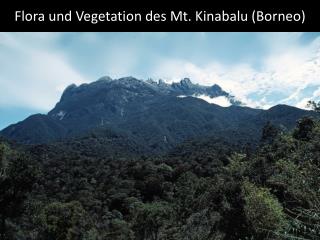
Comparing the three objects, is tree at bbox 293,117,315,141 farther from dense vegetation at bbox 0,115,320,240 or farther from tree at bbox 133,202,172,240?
tree at bbox 133,202,172,240

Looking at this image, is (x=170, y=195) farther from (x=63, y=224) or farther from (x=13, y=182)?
(x=13, y=182)

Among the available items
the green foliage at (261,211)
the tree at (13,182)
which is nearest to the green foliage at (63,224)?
the tree at (13,182)

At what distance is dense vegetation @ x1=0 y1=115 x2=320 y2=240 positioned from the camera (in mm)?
25466

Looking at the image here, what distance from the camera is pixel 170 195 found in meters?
85.8

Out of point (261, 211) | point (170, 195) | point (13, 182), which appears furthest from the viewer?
point (170, 195)

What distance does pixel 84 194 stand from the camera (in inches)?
3482

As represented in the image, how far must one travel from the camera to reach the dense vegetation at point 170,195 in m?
25.5

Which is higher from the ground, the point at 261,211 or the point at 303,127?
the point at 303,127

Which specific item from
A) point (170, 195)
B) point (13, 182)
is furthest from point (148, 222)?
point (170, 195)

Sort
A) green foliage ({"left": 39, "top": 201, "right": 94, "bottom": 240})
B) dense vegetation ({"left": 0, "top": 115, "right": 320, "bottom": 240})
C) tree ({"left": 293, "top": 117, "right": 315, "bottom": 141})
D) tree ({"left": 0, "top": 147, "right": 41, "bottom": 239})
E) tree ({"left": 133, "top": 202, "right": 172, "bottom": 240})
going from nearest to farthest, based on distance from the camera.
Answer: dense vegetation ({"left": 0, "top": 115, "right": 320, "bottom": 240}), tree ({"left": 0, "top": 147, "right": 41, "bottom": 239}), green foliage ({"left": 39, "top": 201, "right": 94, "bottom": 240}), tree ({"left": 133, "top": 202, "right": 172, "bottom": 240}), tree ({"left": 293, "top": 117, "right": 315, "bottom": 141})

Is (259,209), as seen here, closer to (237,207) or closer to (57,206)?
(237,207)

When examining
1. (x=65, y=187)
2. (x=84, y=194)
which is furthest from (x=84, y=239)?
(x=65, y=187)

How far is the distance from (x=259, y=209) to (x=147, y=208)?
26046 millimetres

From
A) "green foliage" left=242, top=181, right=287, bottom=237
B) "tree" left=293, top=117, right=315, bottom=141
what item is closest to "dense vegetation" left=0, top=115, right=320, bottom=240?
"green foliage" left=242, top=181, right=287, bottom=237
